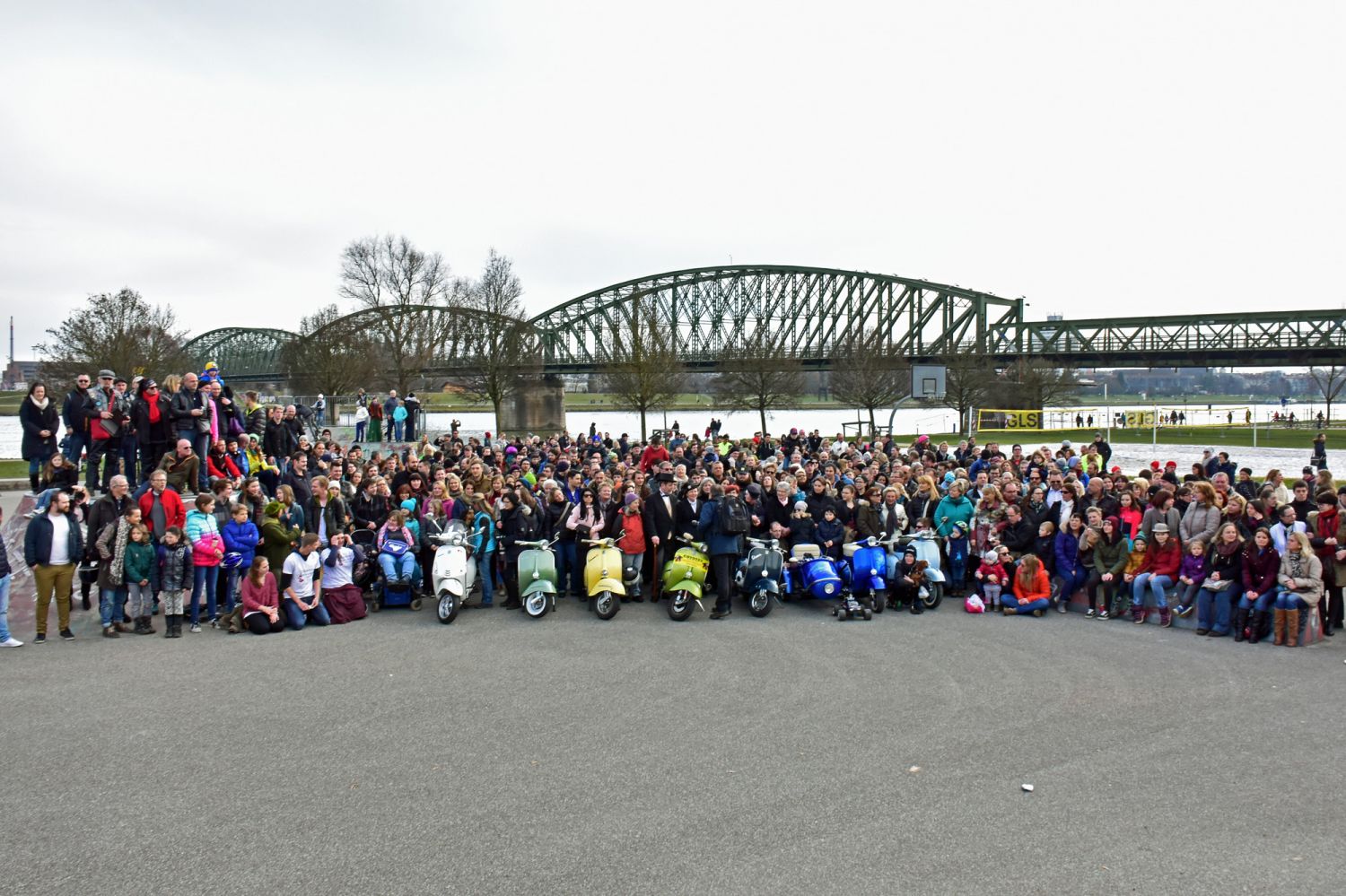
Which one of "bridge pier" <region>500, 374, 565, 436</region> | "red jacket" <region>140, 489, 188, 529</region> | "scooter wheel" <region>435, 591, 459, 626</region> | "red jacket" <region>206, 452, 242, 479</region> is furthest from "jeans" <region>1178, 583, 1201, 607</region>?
"bridge pier" <region>500, 374, 565, 436</region>

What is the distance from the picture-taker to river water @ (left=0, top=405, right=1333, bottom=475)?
123 feet

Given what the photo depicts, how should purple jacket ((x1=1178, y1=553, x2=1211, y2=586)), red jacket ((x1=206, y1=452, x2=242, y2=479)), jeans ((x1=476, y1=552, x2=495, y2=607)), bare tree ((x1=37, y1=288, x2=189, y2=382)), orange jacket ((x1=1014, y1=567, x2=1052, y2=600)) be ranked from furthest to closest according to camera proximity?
bare tree ((x1=37, y1=288, x2=189, y2=382))
red jacket ((x1=206, y1=452, x2=242, y2=479))
jeans ((x1=476, y1=552, x2=495, y2=607))
orange jacket ((x1=1014, y1=567, x2=1052, y2=600))
purple jacket ((x1=1178, y1=553, x2=1211, y2=586))

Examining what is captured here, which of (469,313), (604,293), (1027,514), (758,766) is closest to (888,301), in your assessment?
(604,293)

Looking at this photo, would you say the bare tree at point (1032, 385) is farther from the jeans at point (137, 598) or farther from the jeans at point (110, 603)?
the jeans at point (110, 603)

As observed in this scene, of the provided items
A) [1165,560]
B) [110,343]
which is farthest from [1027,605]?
[110,343]

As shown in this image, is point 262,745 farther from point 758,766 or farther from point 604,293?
point 604,293

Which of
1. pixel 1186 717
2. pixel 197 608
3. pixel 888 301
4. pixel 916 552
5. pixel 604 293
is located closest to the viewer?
pixel 1186 717

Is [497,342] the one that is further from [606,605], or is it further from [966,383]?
[606,605]

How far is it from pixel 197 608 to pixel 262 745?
4774mm

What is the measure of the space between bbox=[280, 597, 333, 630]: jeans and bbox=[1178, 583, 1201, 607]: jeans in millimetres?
10439

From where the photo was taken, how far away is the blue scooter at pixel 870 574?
11828 mm

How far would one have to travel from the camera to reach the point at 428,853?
521 cm

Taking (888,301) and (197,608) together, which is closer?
(197,608)

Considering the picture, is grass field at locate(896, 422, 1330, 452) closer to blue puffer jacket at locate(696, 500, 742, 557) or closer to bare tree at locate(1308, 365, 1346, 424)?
bare tree at locate(1308, 365, 1346, 424)
